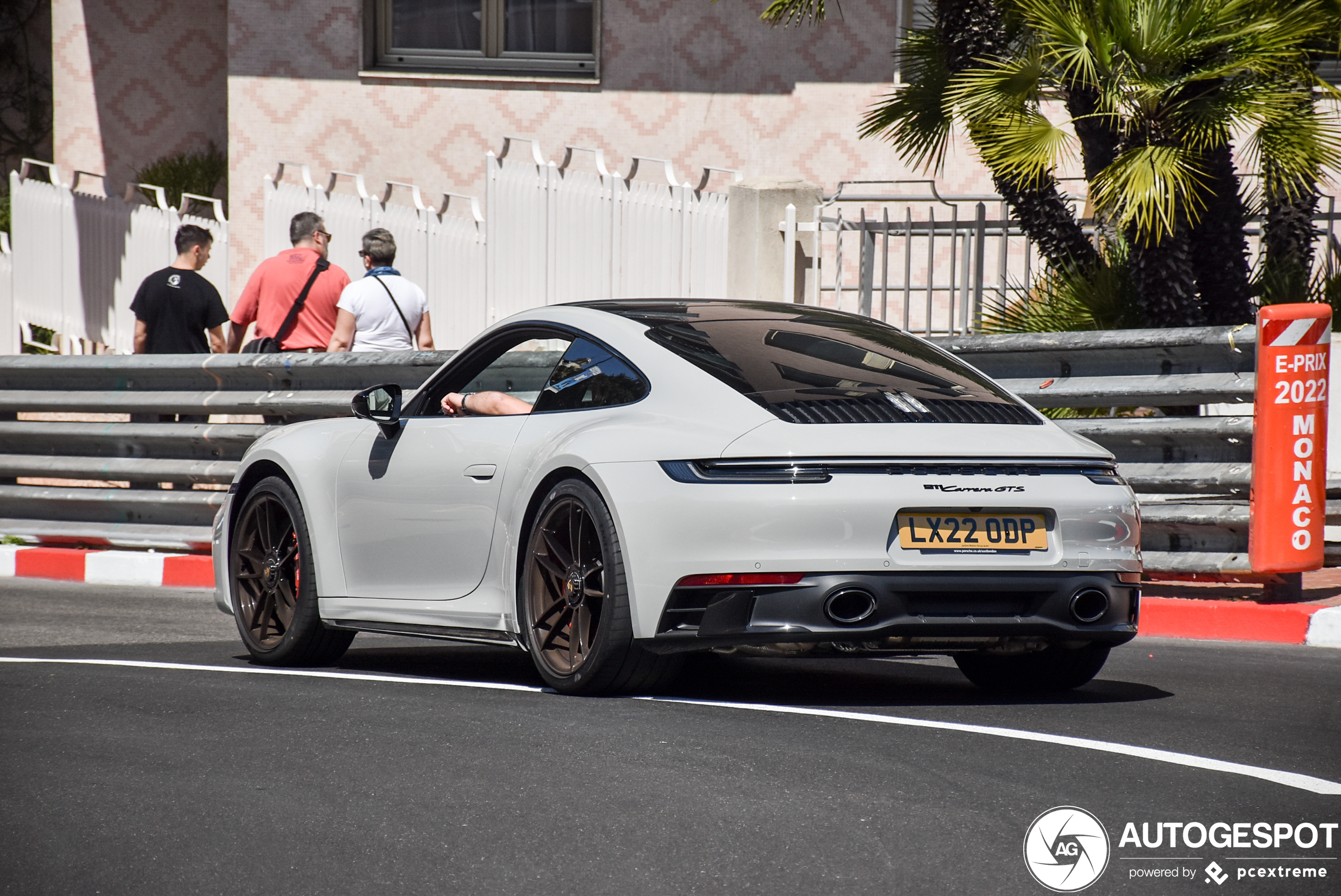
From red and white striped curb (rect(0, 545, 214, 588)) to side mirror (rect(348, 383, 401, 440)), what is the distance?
13.6ft

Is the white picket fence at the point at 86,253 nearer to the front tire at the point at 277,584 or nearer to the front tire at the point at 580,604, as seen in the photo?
the front tire at the point at 277,584

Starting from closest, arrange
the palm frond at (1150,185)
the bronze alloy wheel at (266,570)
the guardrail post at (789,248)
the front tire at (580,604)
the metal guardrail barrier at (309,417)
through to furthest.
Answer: the front tire at (580,604) < the bronze alloy wheel at (266,570) < the metal guardrail barrier at (309,417) < the palm frond at (1150,185) < the guardrail post at (789,248)

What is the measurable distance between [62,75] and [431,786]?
61.7 feet

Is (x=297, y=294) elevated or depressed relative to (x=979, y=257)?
depressed

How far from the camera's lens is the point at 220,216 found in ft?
60.4

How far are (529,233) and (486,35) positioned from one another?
166 inches

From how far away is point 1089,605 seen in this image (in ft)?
17.1

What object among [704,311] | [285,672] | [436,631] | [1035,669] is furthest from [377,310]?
[1035,669]

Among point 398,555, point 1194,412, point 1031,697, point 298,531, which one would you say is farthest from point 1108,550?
point 1194,412

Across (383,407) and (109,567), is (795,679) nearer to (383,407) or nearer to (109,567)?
(383,407)

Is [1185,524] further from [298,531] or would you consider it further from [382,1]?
[382,1]

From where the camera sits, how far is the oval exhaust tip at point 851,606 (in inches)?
195

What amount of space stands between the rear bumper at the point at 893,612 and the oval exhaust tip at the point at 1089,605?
12 millimetres

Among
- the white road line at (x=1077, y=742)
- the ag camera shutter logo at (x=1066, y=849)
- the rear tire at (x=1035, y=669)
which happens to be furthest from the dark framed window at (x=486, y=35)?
the ag camera shutter logo at (x=1066, y=849)
